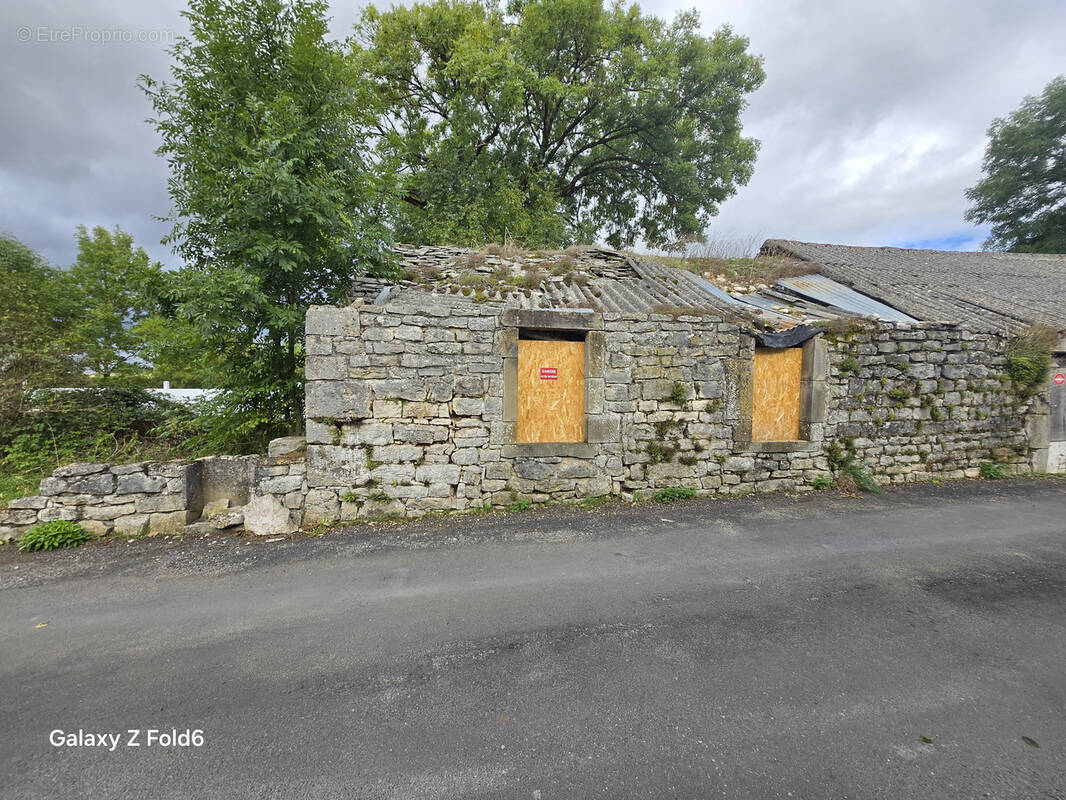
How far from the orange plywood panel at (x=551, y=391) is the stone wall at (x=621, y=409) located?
0.19 metres

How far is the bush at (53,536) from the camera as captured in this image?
162 inches

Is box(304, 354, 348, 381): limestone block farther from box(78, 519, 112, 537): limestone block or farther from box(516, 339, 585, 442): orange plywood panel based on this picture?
box(78, 519, 112, 537): limestone block

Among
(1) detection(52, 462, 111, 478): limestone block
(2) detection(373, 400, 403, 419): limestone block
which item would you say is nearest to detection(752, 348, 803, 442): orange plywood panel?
(2) detection(373, 400, 403, 419): limestone block

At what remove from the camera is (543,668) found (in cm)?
245

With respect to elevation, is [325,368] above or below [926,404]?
above

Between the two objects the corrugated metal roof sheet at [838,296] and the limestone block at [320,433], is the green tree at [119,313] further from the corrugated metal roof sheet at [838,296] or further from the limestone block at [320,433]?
the corrugated metal roof sheet at [838,296]

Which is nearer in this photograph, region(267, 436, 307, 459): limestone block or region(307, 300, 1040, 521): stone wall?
region(267, 436, 307, 459): limestone block

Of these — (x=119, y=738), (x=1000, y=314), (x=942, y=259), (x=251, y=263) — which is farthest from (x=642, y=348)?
(x=942, y=259)

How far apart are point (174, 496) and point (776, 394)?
27.0 feet

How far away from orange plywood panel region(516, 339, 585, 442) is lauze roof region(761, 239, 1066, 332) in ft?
21.4

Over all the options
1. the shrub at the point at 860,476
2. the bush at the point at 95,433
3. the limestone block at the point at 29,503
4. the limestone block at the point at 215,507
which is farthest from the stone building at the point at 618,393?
the limestone block at the point at 29,503

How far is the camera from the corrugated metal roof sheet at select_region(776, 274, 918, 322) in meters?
7.09

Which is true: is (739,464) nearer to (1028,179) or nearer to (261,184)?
(261,184)

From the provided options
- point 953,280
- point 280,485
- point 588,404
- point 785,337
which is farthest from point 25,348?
point 953,280
